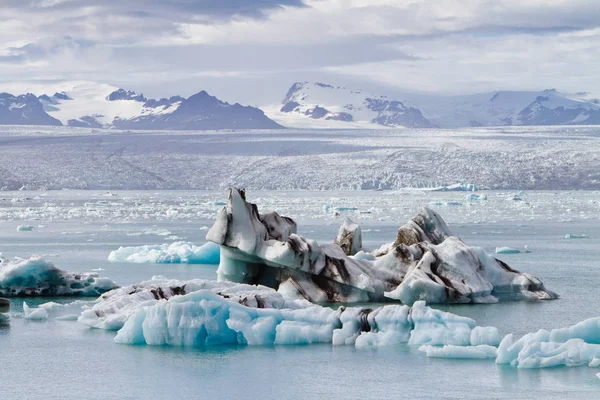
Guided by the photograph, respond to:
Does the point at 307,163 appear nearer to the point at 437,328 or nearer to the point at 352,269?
the point at 352,269

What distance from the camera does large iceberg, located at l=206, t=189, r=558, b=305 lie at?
10.6 metres

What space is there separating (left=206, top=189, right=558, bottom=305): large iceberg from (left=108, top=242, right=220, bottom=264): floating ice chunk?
402 centimetres

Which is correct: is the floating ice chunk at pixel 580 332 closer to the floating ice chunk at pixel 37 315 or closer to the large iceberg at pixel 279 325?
the large iceberg at pixel 279 325

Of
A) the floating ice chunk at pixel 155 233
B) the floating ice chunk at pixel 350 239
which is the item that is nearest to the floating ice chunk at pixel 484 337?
the floating ice chunk at pixel 350 239

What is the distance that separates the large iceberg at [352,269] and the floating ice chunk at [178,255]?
402 centimetres

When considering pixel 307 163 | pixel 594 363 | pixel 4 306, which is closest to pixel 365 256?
pixel 4 306

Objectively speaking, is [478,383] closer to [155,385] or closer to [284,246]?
[155,385]

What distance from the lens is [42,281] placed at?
1146 cm

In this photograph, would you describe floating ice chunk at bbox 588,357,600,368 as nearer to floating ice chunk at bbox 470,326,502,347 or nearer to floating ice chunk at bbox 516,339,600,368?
floating ice chunk at bbox 516,339,600,368

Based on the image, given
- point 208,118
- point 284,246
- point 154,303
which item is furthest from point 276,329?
point 208,118

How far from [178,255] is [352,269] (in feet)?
17.9

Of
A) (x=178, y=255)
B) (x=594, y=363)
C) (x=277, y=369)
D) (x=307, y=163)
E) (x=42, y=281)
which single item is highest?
(x=594, y=363)

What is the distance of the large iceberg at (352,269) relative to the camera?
10641 mm

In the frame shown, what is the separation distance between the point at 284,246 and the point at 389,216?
2095 cm
